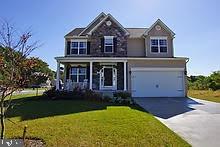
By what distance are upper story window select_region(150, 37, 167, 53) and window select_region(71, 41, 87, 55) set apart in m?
7.20

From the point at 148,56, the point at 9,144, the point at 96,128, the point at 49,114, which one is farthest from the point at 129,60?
the point at 9,144

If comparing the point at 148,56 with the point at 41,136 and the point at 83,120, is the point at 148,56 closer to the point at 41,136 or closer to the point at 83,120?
the point at 83,120

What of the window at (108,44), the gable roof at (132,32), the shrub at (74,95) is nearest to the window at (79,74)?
the window at (108,44)

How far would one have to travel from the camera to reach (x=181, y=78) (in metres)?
23.7

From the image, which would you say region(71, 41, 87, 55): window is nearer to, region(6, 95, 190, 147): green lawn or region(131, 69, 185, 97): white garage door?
region(131, 69, 185, 97): white garage door

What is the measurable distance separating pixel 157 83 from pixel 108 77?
16.3 ft

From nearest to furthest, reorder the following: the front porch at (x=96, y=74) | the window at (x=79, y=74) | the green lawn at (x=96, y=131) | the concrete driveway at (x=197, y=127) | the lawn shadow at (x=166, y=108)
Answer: the green lawn at (x=96, y=131) → the concrete driveway at (x=197, y=127) → the lawn shadow at (x=166, y=108) → the front porch at (x=96, y=74) → the window at (x=79, y=74)

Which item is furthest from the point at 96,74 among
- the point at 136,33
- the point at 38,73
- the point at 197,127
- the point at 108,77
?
the point at 197,127

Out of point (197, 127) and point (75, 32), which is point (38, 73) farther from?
point (75, 32)

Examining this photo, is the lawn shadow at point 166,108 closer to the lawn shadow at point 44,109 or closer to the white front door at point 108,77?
the lawn shadow at point 44,109

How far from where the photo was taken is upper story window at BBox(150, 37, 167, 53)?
25938mm

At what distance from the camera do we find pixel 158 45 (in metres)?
26.1

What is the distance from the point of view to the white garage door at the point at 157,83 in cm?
2348

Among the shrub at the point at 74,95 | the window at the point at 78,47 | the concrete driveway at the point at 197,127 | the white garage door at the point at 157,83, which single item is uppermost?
the window at the point at 78,47
